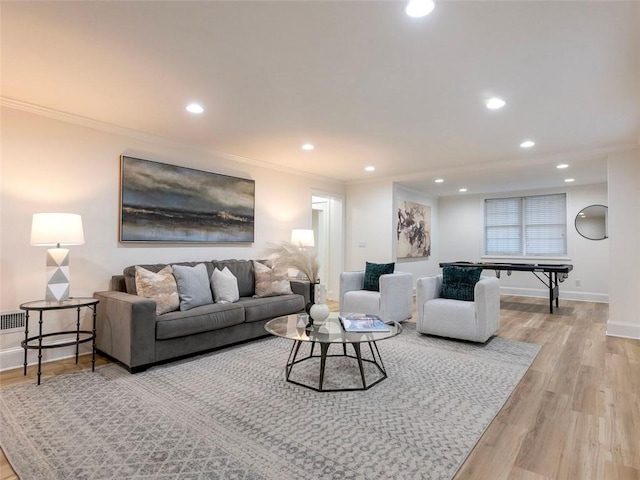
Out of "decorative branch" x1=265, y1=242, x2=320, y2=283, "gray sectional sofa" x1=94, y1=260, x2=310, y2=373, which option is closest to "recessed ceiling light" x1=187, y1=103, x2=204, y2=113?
"decorative branch" x1=265, y1=242, x2=320, y2=283

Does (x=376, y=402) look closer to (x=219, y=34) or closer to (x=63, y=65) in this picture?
(x=219, y=34)

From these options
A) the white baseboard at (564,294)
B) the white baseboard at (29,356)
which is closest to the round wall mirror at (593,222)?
the white baseboard at (564,294)

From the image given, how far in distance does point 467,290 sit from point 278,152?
115 inches

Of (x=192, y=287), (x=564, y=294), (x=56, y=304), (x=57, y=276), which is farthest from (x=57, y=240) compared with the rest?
(x=564, y=294)

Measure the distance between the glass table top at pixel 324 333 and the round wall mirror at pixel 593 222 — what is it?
594 cm

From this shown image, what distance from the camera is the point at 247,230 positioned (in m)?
4.89

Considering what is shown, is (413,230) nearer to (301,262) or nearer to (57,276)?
(301,262)

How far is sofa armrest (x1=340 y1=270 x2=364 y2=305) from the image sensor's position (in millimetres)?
4906

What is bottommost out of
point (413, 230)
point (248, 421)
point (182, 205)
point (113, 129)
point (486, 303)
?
point (248, 421)

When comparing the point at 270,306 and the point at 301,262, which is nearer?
the point at 301,262

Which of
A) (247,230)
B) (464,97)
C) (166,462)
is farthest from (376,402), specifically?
(247,230)

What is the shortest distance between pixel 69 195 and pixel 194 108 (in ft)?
4.88

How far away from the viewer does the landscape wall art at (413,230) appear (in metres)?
7.05

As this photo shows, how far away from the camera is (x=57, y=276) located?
296cm
